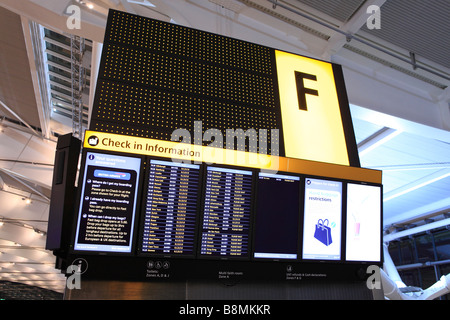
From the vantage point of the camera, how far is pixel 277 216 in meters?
3.52

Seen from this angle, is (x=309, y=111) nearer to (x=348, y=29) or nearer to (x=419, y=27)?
(x=348, y=29)

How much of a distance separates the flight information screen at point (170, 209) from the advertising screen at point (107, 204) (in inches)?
4.8

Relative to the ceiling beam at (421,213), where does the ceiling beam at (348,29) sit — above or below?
above

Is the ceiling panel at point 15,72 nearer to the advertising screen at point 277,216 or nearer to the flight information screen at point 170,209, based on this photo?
the flight information screen at point 170,209

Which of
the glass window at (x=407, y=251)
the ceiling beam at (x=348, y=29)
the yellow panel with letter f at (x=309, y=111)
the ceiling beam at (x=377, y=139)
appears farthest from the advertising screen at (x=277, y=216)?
the glass window at (x=407, y=251)

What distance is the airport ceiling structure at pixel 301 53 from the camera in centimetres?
559

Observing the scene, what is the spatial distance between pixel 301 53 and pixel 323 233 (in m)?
3.41

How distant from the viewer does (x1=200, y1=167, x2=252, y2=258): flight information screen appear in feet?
10.8

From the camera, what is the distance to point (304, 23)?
6.09m

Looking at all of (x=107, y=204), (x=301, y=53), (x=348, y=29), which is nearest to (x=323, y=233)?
(x=107, y=204)

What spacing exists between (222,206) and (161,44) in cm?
161

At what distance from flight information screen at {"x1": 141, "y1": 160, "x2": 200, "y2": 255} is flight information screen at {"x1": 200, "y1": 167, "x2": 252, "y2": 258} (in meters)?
0.10

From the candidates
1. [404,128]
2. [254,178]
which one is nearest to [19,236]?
[404,128]
